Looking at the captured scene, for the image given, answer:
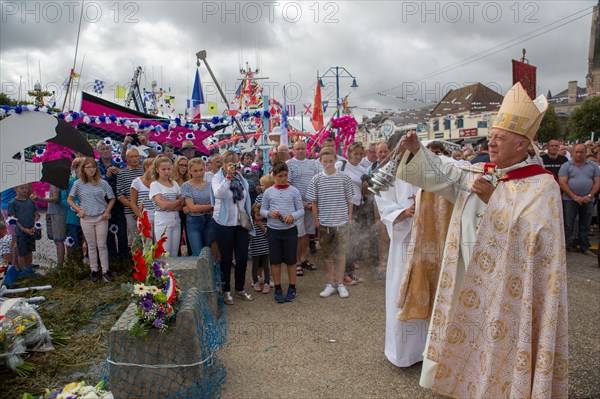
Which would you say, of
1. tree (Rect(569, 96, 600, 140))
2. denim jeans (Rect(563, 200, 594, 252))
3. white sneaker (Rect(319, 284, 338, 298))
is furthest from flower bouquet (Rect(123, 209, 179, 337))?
tree (Rect(569, 96, 600, 140))

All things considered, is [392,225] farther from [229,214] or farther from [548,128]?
[548,128]

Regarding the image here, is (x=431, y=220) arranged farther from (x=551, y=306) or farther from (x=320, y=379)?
(x=320, y=379)


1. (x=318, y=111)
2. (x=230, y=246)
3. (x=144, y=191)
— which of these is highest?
(x=318, y=111)

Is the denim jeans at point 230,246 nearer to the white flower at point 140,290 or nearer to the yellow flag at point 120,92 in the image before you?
the white flower at point 140,290

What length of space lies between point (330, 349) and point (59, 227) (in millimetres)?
4755

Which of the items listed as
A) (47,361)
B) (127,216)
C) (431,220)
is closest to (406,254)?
(431,220)

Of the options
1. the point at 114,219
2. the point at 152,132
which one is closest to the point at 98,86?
the point at 152,132

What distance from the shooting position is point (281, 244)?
5465mm

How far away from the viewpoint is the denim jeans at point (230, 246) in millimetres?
5293

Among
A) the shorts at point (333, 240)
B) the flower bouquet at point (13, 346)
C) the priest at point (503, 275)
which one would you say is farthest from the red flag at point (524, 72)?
the flower bouquet at point (13, 346)

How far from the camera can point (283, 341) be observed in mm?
4098

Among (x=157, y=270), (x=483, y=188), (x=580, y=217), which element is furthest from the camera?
(x=580, y=217)

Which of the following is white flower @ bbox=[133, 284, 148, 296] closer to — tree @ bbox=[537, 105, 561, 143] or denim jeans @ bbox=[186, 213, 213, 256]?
denim jeans @ bbox=[186, 213, 213, 256]

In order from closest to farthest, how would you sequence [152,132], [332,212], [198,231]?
1. [198,231]
2. [332,212]
3. [152,132]
